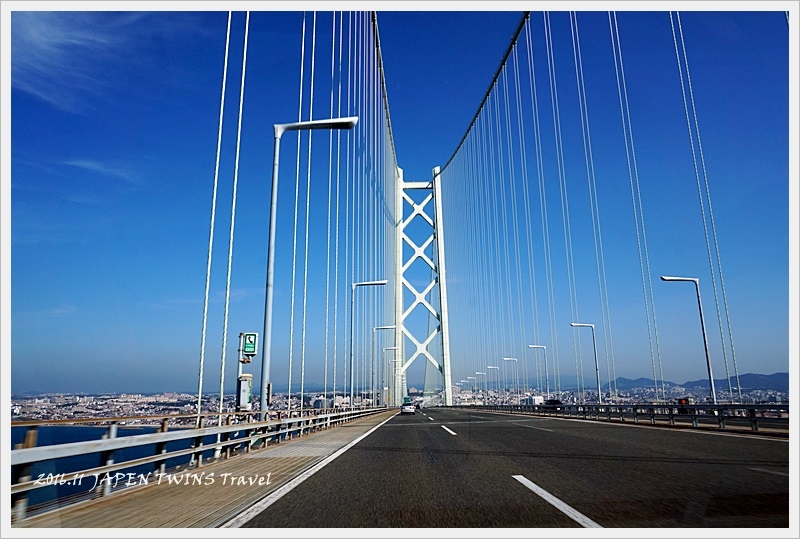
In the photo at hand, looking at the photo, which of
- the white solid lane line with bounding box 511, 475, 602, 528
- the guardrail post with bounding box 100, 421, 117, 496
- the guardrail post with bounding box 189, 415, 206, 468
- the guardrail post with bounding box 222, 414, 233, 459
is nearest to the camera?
the white solid lane line with bounding box 511, 475, 602, 528

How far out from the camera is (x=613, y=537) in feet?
13.0

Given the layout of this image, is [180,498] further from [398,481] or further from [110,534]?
[398,481]

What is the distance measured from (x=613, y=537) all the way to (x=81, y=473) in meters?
4.95

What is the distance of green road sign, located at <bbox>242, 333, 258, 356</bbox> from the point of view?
1534 centimetres

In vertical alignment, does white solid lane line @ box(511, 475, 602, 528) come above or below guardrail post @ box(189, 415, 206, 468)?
below

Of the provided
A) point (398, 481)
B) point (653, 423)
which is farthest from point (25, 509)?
point (653, 423)

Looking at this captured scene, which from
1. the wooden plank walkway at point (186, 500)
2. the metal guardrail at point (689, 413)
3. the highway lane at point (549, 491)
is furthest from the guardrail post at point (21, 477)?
the metal guardrail at point (689, 413)

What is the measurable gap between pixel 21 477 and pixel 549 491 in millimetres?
4809

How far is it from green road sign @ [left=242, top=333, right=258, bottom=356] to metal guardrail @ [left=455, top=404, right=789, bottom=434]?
1231cm

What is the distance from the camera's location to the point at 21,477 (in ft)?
15.7

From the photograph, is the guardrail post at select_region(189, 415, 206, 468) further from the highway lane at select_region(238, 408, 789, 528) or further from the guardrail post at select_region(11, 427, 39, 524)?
the guardrail post at select_region(11, 427, 39, 524)

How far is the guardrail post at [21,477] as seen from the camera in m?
4.73

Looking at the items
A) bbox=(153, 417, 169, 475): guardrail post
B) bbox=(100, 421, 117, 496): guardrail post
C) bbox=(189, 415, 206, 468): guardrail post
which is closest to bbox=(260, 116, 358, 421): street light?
bbox=(189, 415, 206, 468): guardrail post

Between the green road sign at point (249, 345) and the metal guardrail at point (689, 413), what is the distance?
40.4ft
